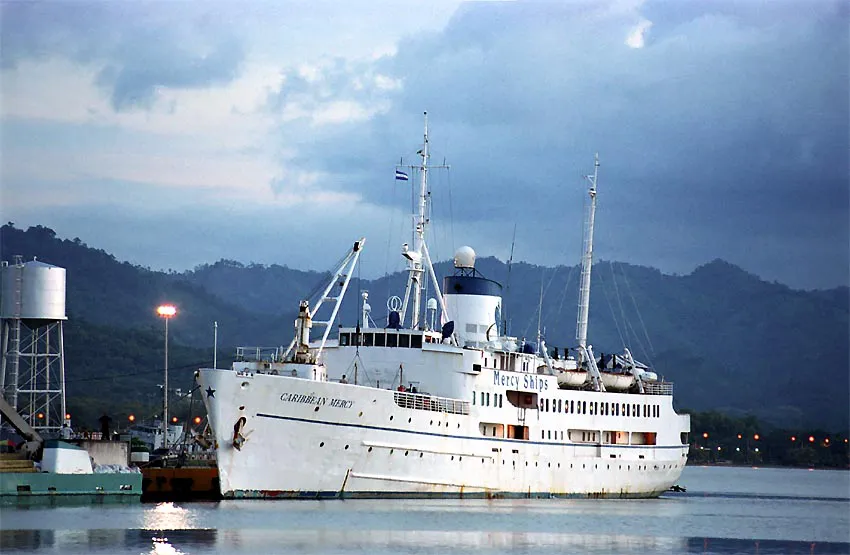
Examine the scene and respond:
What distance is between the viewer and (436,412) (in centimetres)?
5566

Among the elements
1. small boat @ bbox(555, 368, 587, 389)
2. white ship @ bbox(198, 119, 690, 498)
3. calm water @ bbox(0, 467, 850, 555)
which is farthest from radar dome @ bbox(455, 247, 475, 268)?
calm water @ bbox(0, 467, 850, 555)

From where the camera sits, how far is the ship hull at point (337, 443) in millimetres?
51406

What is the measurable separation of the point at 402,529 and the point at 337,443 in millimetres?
7194

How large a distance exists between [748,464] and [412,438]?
12815cm

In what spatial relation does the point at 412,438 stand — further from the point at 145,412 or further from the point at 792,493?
the point at 145,412

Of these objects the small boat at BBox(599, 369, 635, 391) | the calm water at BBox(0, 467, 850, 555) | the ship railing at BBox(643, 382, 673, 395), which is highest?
the small boat at BBox(599, 369, 635, 391)

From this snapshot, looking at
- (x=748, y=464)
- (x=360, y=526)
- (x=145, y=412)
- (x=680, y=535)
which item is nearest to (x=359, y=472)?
(x=360, y=526)

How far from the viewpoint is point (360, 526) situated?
1817 inches

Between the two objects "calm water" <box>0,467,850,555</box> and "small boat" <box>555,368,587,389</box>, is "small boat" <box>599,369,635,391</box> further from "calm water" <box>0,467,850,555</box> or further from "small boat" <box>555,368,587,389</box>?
"calm water" <box>0,467,850,555</box>

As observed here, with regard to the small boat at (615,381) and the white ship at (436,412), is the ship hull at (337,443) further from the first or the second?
the small boat at (615,381)

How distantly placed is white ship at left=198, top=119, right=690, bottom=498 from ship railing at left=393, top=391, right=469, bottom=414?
0.23 feet

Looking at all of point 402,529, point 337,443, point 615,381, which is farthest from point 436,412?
point 615,381

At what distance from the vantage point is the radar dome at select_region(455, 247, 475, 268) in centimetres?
6456

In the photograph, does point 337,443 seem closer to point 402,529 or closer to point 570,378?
point 402,529
